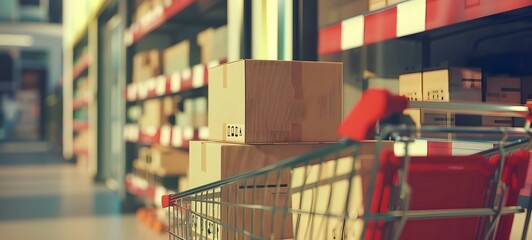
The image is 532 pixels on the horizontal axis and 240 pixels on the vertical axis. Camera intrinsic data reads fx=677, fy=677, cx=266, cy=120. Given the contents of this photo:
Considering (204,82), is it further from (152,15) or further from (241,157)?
(241,157)

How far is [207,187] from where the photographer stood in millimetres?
1627

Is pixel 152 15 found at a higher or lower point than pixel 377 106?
higher

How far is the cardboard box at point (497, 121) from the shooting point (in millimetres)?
1964

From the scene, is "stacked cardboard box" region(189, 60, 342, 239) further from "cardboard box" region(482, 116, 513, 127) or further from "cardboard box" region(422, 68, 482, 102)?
"cardboard box" region(482, 116, 513, 127)

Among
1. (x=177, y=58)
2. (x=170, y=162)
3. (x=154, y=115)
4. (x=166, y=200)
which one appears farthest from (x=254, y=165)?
(x=154, y=115)

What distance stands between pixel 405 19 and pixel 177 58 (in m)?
2.76

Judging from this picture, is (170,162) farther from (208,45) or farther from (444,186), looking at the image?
(444,186)

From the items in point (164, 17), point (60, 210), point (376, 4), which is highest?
point (164, 17)

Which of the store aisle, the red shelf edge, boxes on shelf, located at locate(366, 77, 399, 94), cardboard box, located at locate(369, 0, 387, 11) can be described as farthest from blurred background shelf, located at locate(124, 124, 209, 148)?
cardboard box, located at locate(369, 0, 387, 11)

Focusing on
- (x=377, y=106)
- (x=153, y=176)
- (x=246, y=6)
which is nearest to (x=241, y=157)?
(x=377, y=106)

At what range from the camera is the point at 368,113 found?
43.6 inches

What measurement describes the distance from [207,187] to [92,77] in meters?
7.10

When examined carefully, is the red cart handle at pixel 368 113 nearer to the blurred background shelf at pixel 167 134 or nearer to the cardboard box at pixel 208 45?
the blurred background shelf at pixel 167 134

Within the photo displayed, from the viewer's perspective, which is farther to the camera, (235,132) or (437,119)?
(437,119)
